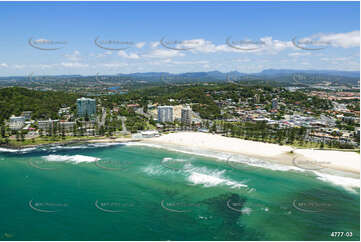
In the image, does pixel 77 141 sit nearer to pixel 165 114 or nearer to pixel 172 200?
pixel 165 114

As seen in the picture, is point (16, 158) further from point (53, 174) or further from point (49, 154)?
point (53, 174)

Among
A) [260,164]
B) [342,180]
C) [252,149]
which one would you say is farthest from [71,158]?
[342,180]

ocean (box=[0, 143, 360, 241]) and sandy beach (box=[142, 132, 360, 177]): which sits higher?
sandy beach (box=[142, 132, 360, 177])

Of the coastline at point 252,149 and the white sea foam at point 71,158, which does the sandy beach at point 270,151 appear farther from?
the white sea foam at point 71,158

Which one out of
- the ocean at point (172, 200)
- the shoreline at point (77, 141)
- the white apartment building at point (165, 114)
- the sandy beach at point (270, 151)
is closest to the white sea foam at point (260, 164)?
the ocean at point (172, 200)

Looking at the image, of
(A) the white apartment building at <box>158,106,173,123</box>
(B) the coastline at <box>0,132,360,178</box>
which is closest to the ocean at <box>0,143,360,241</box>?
(B) the coastline at <box>0,132,360,178</box>

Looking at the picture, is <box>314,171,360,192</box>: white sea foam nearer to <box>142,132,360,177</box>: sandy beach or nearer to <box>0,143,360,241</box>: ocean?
<box>0,143,360,241</box>: ocean

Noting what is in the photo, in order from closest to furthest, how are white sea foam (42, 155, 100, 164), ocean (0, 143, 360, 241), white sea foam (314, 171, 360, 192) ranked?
ocean (0, 143, 360, 241)
white sea foam (314, 171, 360, 192)
white sea foam (42, 155, 100, 164)
